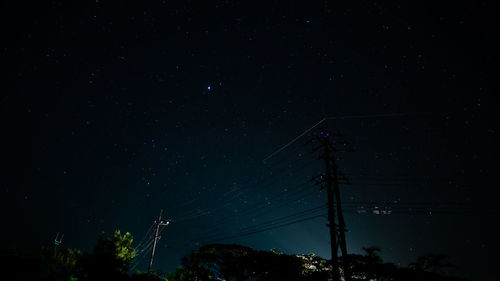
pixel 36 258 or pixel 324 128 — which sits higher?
pixel 324 128

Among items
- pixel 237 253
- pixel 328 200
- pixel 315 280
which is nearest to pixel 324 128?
pixel 328 200

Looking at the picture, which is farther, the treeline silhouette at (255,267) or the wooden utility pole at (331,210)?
the treeline silhouette at (255,267)

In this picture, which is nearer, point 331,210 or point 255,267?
point 331,210

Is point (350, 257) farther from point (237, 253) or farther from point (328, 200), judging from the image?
point (237, 253)

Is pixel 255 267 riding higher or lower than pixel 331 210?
lower

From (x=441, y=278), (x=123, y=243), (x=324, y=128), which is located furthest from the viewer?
(x=123, y=243)

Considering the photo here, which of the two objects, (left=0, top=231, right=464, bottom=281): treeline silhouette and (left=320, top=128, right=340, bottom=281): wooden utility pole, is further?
(left=0, top=231, right=464, bottom=281): treeline silhouette

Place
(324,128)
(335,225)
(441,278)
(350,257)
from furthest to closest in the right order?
(324,128), (350,257), (441,278), (335,225)

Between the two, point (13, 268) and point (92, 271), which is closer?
point (13, 268)

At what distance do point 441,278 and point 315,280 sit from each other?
6.15 metres

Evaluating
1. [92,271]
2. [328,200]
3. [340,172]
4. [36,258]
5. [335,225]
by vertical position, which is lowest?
[92,271]

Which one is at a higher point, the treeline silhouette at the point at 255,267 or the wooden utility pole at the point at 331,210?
the wooden utility pole at the point at 331,210

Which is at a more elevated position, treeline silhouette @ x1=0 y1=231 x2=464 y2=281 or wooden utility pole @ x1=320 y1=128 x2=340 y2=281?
wooden utility pole @ x1=320 y1=128 x2=340 y2=281

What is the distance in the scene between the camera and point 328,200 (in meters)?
11.8
